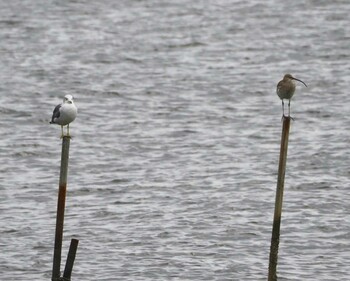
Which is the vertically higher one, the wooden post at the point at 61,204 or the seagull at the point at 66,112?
the seagull at the point at 66,112

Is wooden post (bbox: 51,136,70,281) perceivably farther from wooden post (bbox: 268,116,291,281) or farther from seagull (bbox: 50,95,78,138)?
wooden post (bbox: 268,116,291,281)

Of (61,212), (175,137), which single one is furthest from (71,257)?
(175,137)

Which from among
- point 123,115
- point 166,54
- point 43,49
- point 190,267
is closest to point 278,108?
point 123,115

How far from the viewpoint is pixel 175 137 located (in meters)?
33.8

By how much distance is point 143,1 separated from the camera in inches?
2031

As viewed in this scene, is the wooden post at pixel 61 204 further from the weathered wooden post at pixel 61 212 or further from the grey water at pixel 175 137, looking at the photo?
the grey water at pixel 175 137

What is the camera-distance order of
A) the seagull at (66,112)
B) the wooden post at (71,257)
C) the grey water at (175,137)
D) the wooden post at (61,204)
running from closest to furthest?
the wooden post at (61,204)
the wooden post at (71,257)
the seagull at (66,112)
the grey water at (175,137)

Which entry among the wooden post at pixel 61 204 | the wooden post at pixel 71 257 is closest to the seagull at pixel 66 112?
the wooden post at pixel 61 204

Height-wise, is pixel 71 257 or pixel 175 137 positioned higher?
pixel 175 137

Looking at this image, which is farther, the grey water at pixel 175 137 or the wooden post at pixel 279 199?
the grey water at pixel 175 137

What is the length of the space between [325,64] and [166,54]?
5.66m

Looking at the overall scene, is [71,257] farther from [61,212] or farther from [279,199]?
[279,199]

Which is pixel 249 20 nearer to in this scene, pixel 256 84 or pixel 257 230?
pixel 256 84

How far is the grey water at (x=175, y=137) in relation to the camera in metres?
24.0
